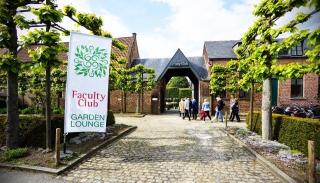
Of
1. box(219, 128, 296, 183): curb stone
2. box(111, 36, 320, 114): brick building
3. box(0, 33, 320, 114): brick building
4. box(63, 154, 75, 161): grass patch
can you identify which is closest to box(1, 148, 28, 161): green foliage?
box(63, 154, 75, 161): grass patch

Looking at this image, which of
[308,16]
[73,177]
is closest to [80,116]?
[73,177]

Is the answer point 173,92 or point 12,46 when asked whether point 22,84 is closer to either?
point 12,46

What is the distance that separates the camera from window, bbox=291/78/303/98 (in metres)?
18.5

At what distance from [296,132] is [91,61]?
7.10 m

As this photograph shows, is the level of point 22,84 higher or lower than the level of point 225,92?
higher

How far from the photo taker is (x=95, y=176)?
165 inches

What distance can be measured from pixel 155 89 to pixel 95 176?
16.4 m

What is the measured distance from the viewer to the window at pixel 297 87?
18.5 meters

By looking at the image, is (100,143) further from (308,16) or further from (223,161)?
(308,16)

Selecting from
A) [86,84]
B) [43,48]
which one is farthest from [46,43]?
[86,84]

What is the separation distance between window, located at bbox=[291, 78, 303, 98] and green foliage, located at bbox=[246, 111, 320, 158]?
1442 centimetres

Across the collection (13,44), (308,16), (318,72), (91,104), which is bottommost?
(91,104)

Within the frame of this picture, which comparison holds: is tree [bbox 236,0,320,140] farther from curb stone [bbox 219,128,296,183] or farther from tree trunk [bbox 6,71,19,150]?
tree trunk [bbox 6,71,19,150]

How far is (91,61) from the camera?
17.9 ft
